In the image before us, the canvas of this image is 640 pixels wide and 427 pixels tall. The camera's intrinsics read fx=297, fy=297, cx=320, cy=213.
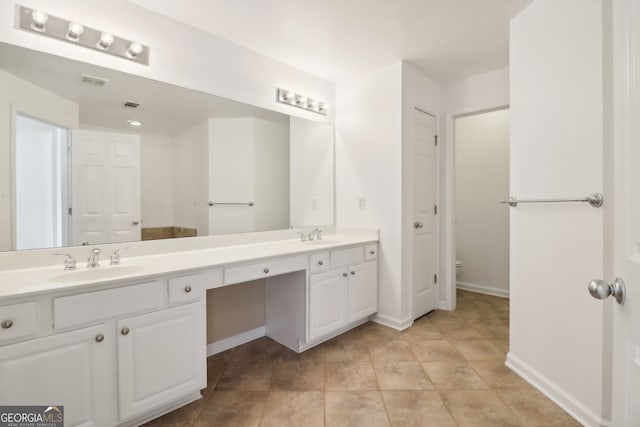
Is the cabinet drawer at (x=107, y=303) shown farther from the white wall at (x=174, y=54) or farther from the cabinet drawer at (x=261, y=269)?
the white wall at (x=174, y=54)

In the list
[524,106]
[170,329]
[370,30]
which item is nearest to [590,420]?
[524,106]

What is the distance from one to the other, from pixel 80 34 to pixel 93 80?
0.23m

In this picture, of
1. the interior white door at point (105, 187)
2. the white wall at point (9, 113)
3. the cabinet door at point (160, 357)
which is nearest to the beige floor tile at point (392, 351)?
the cabinet door at point (160, 357)

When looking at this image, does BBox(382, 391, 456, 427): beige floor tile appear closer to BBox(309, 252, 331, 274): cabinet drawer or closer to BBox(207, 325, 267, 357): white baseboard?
BBox(309, 252, 331, 274): cabinet drawer

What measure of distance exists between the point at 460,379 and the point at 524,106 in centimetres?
179

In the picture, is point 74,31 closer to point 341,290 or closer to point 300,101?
point 300,101

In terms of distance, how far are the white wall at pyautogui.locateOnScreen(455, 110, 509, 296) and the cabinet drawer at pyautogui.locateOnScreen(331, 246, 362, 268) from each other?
2.07 m

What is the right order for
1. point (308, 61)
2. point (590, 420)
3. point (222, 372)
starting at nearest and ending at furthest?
point (590, 420), point (222, 372), point (308, 61)

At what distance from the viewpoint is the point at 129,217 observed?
1839 millimetres

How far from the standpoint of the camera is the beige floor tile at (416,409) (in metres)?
1.53

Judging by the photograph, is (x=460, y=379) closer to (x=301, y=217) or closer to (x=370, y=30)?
(x=301, y=217)

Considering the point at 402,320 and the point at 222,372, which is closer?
the point at 222,372

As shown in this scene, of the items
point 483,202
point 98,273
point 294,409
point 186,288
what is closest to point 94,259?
point 98,273

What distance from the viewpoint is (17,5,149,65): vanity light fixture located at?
1506mm
